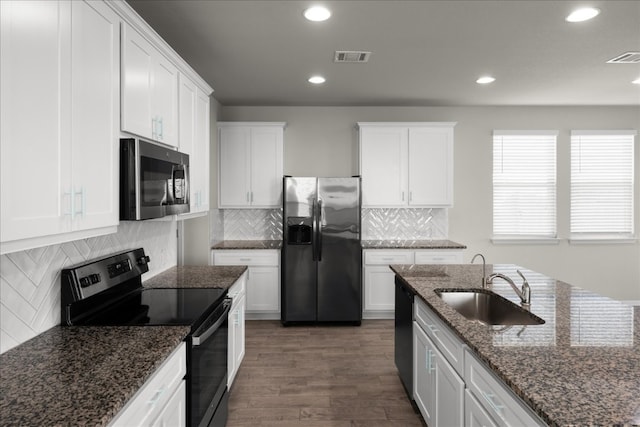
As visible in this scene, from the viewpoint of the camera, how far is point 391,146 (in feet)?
16.4

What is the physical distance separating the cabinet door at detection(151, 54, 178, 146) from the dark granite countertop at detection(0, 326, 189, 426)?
109 cm

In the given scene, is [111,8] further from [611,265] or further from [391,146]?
[611,265]

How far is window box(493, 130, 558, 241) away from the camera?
542cm

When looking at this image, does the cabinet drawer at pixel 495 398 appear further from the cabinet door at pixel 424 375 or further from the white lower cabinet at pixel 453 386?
the cabinet door at pixel 424 375

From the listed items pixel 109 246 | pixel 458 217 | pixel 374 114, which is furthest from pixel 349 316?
pixel 109 246

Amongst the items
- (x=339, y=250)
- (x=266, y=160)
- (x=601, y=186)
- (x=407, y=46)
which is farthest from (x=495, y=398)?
(x=601, y=186)

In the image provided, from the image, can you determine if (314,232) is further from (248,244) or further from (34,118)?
(34,118)

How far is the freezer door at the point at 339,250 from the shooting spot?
4.60 meters

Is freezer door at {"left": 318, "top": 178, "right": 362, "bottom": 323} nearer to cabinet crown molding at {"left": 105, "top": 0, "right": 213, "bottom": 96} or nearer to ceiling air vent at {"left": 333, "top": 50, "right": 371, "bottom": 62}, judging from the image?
ceiling air vent at {"left": 333, "top": 50, "right": 371, "bottom": 62}

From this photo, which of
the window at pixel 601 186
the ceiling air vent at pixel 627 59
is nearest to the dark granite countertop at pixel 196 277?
the ceiling air vent at pixel 627 59

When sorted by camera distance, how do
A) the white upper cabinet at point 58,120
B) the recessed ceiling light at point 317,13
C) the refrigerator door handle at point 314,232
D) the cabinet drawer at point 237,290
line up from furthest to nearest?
the refrigerator door handle at point 314,232 → the cabinet drawer at point 237,290 → the recessed ceiling light at point 317,13 → the white upper cabinet at point 58,120

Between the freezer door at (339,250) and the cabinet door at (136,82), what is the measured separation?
8.55 ft

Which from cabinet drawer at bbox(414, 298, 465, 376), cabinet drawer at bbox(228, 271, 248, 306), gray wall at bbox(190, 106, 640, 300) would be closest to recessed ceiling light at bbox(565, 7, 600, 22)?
cabinet drawer at bbox(414, 298, 465, 376)

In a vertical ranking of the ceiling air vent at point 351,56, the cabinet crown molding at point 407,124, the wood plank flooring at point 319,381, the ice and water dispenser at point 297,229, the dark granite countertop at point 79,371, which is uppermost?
the ceiling air vent at point 351,56
